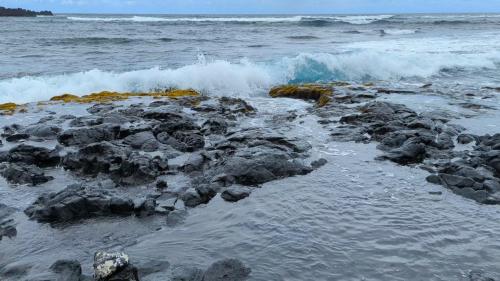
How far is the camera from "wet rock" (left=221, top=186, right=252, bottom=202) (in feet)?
27.3

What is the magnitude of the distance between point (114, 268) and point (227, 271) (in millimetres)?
1333

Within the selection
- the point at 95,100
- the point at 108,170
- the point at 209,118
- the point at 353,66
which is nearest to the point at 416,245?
the point at 108,170

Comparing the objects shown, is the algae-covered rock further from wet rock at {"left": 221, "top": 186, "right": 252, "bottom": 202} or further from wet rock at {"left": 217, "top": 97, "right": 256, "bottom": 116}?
wet rock at {"left": 221, "top": 186, "right": 252, "bottom": 202}

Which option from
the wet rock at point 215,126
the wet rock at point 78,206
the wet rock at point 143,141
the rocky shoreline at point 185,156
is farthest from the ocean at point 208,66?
the wet rock at point 78,206

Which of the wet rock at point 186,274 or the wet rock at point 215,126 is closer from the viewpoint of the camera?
the wet rock at point 186,274

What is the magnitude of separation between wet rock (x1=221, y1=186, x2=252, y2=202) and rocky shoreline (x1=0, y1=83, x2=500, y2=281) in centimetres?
2

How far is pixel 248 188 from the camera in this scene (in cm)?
878

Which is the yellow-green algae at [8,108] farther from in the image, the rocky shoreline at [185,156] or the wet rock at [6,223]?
the wet rock at [6,223]

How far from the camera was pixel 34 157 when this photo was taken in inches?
407

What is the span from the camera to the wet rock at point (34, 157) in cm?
1029

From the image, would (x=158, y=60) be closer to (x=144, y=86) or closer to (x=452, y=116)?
(x=144, y=86)

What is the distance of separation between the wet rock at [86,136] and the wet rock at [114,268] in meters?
6.49

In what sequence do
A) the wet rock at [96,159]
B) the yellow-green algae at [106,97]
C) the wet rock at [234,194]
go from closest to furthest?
the wet rock at [234,194] < the wet rock at [96,159] < the yellow-green algae at [106,97]
